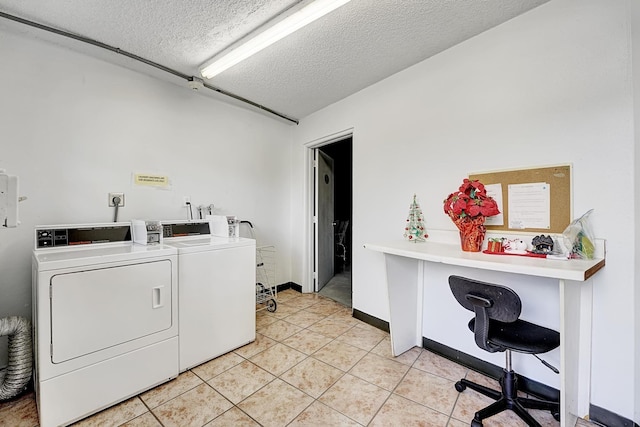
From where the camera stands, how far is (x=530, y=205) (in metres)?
1.74

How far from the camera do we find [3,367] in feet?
6.14

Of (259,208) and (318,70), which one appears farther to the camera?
(259,208)

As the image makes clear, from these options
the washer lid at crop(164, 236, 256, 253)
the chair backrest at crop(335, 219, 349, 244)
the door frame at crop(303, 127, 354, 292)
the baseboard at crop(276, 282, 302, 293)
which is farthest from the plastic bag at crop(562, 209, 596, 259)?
the chair backrest at crop(335, 219, 349, 244)

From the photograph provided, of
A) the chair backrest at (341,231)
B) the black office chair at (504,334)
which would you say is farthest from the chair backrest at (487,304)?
the chair backrest at (341,231)

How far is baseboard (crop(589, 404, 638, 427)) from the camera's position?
1.41 meters

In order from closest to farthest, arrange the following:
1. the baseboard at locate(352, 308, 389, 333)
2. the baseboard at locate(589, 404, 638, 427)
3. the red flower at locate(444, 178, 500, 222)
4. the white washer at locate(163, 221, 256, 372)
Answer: the baseboard at locate(589, 404, 638, 427) < the red flower at locate(444, 178, 500, 222) < the white washer at locate(163, 221, 256, 372) < the baseboard at locate(352, 308, 389, 333)

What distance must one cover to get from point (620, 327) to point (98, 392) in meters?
3.15

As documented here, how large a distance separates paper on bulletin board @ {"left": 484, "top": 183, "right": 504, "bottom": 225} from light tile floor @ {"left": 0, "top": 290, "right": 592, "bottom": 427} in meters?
1.19

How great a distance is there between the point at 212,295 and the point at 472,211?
2152mm

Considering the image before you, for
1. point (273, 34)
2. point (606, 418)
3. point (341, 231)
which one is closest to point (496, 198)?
point (606, 418)

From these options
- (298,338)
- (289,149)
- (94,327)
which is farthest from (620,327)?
(289,149)

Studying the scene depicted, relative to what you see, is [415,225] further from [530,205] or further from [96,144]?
[96,144]

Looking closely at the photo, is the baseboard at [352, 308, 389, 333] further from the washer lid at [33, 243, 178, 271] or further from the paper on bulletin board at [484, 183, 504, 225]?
the washer lid at [33, 243, 178, 271]

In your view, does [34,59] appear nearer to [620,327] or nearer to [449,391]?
[449,391]
